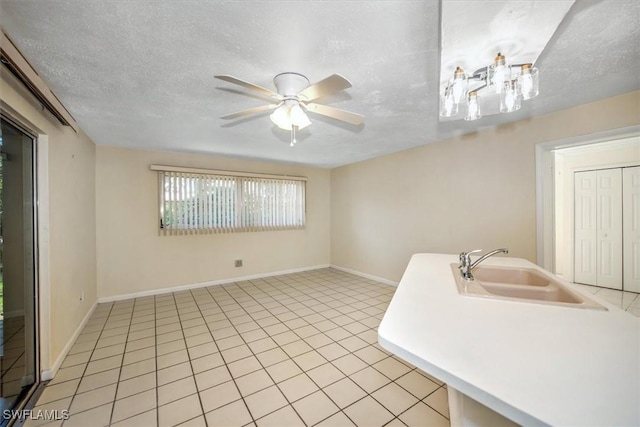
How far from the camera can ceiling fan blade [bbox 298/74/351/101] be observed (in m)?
1.34

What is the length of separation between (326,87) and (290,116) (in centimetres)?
39

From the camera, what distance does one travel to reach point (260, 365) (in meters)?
2.10

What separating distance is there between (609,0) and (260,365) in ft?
10.3

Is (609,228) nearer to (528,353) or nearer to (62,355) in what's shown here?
(528,353)

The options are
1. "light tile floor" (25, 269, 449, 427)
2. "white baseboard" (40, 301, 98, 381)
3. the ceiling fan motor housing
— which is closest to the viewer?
"light tile floor" (25, 269, 449, 427)

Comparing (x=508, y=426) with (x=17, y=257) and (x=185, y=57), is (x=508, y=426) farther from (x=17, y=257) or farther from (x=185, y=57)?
(x=17, y=257)

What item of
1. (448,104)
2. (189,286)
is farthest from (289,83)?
(189,286)

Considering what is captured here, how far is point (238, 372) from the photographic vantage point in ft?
6.60

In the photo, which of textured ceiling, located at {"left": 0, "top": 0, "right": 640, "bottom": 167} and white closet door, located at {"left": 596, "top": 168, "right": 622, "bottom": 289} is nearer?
textured ceiling, located at {"left": 0, "top": 0, "right": 640, "bottom": 167}

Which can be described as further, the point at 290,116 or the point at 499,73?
the point at 290,116

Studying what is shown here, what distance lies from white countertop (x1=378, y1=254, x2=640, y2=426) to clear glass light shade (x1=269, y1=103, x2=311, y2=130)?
1364mm

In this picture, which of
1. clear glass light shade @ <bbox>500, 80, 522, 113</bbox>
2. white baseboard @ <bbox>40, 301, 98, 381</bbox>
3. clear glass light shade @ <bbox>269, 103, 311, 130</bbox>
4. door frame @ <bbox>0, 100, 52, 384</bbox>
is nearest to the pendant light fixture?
clear glass light shade @ <bbox>500, 80, 522, 113</bbox>

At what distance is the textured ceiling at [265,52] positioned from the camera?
1.19 metres

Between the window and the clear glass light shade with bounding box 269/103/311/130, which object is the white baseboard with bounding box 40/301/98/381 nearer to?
the window
